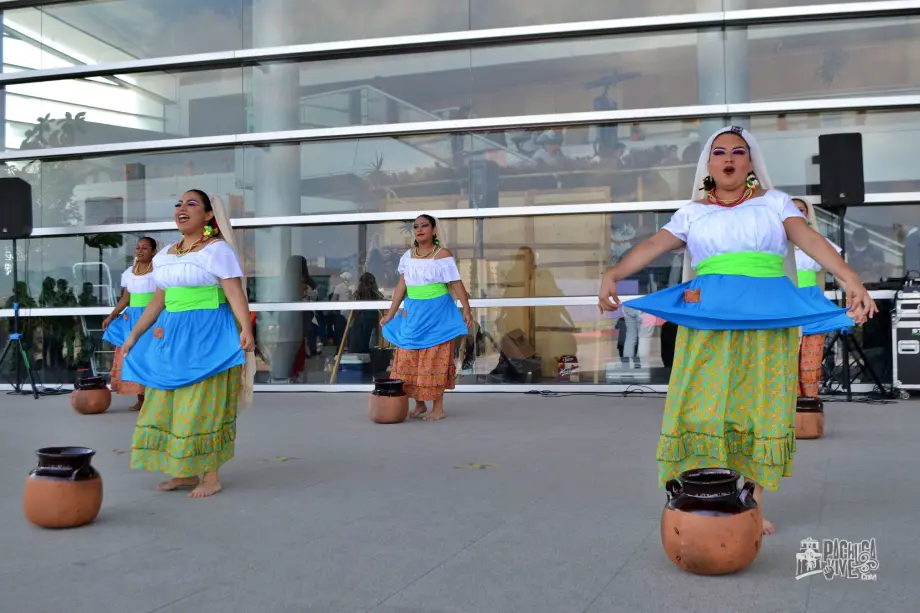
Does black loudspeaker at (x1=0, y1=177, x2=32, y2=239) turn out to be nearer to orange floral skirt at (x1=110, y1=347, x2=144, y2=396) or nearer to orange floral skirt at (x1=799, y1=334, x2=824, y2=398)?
orange floral skirt at (x1=110, y1=347, x2=144, y2=396)

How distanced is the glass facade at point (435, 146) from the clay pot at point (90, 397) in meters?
2.66

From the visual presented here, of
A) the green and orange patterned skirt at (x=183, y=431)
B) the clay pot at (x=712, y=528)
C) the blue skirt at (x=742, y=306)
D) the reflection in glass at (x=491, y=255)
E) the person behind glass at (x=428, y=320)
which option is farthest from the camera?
the reflection in glass at (x=491, y=255)

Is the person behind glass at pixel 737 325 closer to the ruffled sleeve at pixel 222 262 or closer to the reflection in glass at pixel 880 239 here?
the ruffled sleeve at pixel 222 262

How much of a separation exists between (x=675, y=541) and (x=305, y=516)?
1953mm

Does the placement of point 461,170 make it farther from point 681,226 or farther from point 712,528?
point 712,528

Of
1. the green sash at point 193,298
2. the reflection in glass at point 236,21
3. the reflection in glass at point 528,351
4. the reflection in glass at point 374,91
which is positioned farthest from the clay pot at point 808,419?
the reflection in glass at point 236,21

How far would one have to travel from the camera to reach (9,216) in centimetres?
1187

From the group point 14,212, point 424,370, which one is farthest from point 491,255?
point 14,212

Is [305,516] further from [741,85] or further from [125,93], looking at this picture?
[125,93]

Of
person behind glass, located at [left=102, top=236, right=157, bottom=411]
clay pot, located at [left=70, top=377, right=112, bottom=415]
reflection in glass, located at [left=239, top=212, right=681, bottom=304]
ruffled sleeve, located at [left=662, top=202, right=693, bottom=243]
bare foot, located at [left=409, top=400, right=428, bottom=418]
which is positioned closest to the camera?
ruffled sleeve, located at [left=662, top=202, right=693, bottom=243]

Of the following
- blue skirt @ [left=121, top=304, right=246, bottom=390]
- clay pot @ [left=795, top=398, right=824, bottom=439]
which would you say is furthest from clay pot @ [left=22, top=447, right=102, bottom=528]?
clay pot @ [left=795, top=398, right=824, bottom=439]

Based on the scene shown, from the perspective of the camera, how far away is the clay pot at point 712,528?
133 inches

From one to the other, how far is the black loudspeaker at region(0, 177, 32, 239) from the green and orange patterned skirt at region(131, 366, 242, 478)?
294 inches

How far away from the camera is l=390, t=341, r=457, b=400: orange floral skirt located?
9062mm
